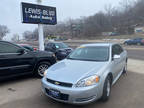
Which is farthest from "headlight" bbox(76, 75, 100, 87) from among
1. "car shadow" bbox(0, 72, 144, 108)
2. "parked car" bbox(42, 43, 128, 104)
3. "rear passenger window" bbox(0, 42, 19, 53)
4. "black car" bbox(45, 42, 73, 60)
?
"black car" bbox(45, 42, 73, 60)

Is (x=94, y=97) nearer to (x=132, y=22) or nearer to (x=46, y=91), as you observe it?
(x=46, y=91)

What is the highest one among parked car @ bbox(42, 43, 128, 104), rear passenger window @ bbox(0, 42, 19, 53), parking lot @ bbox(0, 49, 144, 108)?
rear passenger window @ bbox(0, 42, 19, 53)

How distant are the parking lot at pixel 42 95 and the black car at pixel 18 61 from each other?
A: 1.49 feet

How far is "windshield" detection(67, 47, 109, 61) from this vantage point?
3942mm

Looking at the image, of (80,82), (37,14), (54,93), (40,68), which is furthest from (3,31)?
(80,82)

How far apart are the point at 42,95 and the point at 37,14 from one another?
732 cm

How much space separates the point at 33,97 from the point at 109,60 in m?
2.50

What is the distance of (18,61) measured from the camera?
4828mm

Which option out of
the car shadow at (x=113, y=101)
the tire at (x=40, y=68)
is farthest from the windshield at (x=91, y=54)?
the tire at (x=40, y=68)

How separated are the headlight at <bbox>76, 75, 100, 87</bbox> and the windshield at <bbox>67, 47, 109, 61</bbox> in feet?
3.37

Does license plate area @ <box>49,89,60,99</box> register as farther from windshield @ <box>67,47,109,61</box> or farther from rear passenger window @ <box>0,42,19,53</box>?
rear passenger window @ <box>0,42,19,53</box>

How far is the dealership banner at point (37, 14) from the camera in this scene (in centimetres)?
908

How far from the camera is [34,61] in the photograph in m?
5.21

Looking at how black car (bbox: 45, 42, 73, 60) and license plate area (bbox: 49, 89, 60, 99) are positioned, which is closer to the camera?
license plate area (bbox: 49, 89, 60, 99)
